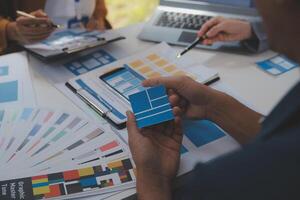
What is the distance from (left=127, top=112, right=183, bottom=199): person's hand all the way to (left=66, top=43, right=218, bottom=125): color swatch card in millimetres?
112

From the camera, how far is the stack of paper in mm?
844

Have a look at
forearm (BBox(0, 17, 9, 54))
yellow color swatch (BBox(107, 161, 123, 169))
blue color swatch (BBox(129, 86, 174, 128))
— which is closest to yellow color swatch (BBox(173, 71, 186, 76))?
blue color swatch (BBox(129, 86, 174, 128))

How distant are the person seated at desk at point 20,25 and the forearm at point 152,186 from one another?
66 centimetres

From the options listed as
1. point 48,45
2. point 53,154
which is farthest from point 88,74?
point 53,154

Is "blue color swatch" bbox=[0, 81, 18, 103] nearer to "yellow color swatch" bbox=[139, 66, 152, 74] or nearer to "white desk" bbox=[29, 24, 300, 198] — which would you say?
"white desk" bbox=[29, 24, 300, 198]

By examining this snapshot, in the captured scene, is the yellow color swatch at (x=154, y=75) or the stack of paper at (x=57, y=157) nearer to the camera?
the stack of paper at (x=57, y=157)

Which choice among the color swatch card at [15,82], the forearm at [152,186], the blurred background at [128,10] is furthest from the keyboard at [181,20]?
the blurred background at [128,10]

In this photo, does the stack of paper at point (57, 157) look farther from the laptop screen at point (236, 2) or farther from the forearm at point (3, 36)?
the laptop screen at point (236, 2)

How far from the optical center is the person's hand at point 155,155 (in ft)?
2.77

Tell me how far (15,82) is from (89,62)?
212 mm

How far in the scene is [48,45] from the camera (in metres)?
1.30

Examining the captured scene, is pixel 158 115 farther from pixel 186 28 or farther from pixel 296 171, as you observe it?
pixel 186 28

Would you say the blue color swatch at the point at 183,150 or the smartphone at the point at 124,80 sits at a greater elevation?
the smartphone at the point at 124,80

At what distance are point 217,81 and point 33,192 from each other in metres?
0.58
